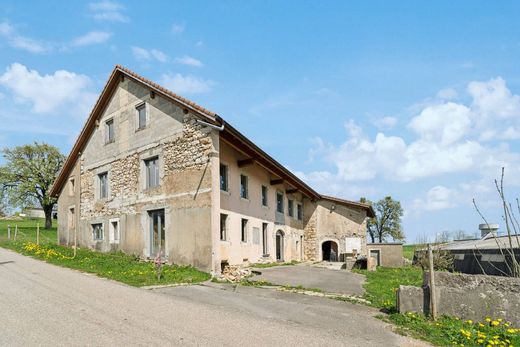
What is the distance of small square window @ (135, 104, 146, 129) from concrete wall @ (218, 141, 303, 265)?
13.5ft

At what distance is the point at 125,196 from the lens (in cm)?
1962

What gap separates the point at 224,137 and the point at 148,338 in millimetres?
11419

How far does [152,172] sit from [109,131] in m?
5.10

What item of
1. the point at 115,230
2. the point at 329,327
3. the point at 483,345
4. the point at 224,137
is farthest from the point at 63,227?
the point at 483,345

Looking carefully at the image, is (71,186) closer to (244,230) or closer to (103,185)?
(103,185)

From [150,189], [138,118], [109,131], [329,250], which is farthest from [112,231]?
[329,250]

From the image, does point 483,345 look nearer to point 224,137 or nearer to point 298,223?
point 224,137

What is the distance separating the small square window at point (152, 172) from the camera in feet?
59.3

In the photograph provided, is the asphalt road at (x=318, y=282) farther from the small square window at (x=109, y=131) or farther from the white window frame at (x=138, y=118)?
the small square window at (x=109, y=131)

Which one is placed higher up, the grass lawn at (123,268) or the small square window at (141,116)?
the small square window at (141,116)

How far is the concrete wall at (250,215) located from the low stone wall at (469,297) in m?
8.48

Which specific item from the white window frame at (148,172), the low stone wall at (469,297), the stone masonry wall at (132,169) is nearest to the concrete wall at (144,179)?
the stone masonry wall at (132,169)

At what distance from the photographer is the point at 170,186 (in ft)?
55.8

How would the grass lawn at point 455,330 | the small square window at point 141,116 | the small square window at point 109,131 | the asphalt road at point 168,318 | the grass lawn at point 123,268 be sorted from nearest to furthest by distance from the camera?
the asphalt road at point 168,318, the grass lawn at point 455,330, the grass lawn at point 123,268, the small square window at point 141,116, the small square window at point 109,131
